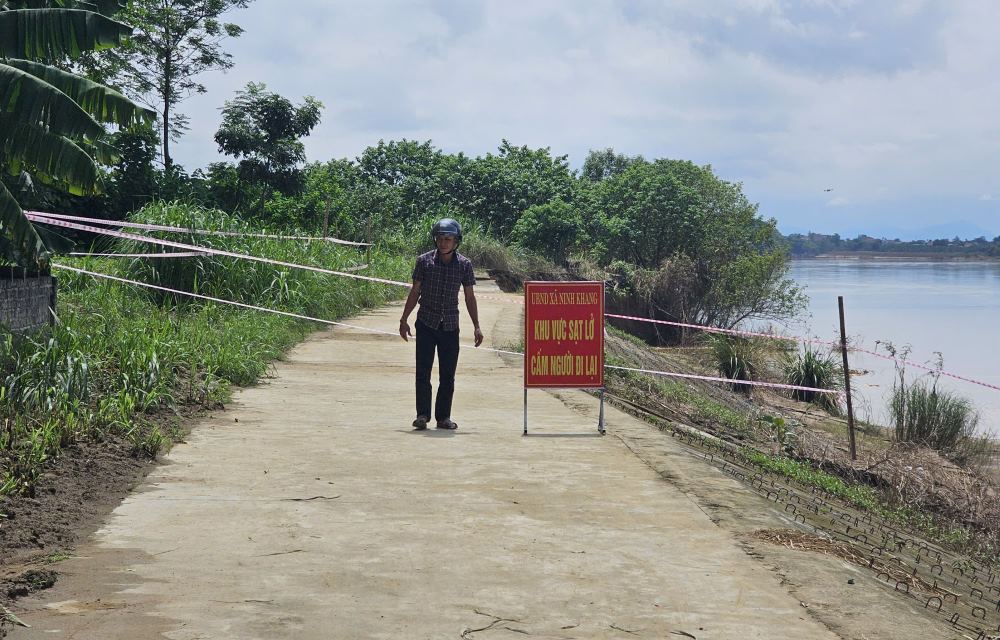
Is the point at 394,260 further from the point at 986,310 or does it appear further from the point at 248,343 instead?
the point at 986,310

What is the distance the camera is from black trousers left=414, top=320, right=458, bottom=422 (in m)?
8.57

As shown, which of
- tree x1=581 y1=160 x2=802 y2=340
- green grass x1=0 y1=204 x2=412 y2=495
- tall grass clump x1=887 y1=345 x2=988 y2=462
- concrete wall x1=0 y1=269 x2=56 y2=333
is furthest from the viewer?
tree x1=581 y1=160 x2=802 y2=340

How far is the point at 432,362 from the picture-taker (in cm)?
858

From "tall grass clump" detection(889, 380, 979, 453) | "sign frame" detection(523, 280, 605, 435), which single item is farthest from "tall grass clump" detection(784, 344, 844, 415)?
"sign frame" detection(523, 280, 605, 435)

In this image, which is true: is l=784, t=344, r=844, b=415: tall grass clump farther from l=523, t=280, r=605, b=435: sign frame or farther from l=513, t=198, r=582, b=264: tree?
l=513, t=198, r=582, b=264: tree

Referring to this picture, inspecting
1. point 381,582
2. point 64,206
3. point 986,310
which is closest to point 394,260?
point 64,206

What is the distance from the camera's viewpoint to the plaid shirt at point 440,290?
856 centimetres

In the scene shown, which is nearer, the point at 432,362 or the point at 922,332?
the point at 432,362

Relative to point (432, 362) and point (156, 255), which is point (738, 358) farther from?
point (432, 362)

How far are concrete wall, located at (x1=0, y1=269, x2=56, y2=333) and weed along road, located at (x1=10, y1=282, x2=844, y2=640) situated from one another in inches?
77.7

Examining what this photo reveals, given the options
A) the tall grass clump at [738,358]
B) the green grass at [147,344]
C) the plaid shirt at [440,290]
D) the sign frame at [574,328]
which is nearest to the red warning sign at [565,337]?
the sign frame at [574,328]

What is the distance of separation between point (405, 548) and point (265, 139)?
33.3 m

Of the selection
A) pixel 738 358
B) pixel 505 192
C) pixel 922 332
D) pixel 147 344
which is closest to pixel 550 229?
pixel 505 192

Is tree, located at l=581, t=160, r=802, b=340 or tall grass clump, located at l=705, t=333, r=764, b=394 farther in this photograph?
tree, located at l=581, t=160, r=802, b=340
